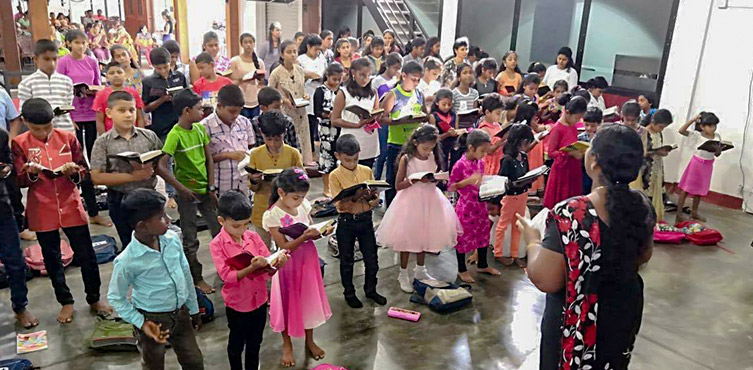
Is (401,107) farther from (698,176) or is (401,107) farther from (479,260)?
(698,176)

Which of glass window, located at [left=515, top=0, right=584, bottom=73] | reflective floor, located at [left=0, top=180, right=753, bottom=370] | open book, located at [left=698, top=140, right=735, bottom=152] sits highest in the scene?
glass window, located at [left=515, top=0, right=584, bottom=73]

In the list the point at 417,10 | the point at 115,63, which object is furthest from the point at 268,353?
the point at 417,10

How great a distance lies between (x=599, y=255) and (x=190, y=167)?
278 cm

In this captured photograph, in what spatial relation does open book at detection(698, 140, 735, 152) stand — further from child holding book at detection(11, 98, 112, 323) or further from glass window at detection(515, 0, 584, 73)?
child holding book at detection(11, 98, 112, 323)

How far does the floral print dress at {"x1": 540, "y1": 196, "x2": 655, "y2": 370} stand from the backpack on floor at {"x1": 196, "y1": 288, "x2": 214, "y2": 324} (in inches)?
91.7

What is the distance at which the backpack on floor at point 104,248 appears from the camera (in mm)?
4613

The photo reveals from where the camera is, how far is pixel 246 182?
13.7 ft

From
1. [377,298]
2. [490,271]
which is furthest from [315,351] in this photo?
[490,271]

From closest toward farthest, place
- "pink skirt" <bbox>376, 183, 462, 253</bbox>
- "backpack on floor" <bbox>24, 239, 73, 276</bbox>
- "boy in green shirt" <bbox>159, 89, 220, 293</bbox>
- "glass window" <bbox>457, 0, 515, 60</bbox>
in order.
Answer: "boy in green shirt" <bbox>159, 89, 220, 293</bbox> < "pink skirt" <bbox>376, 183, 462, 253</bbox> < "backpack on floor" <bbox>24, 239, 73, 276</bbox> < "glass window" <bbox>457, 0, 515, 60</bbox>

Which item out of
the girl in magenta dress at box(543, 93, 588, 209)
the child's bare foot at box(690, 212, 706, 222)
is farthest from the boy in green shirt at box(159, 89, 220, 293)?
the child's bare foot at box(690, 212, 706, 222)

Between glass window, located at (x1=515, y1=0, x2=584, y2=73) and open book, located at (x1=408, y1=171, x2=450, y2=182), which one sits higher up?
glass window, located at (x1=515, y1=0, x2=584, y2=73)

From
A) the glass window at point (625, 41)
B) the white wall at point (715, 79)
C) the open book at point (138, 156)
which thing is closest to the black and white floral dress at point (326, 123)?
the open book at point (138, 156)

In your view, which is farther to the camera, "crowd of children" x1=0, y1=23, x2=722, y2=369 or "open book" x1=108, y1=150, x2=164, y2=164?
"open book" x1=108, y1=150, x2=164, y2=164

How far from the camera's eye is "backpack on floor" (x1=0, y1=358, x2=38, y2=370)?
3051 mm
